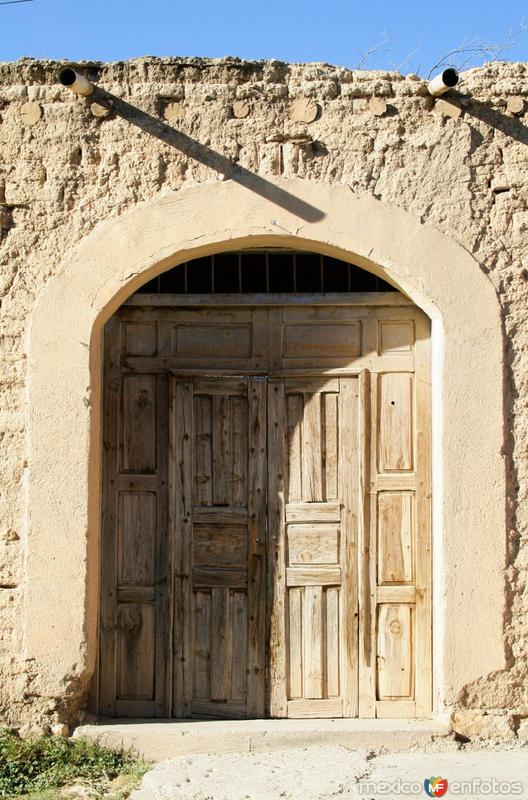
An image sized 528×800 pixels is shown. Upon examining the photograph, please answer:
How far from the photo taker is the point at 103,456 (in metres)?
4.72

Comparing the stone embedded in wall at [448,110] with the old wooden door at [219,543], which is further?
the old wooden door at [219,543]

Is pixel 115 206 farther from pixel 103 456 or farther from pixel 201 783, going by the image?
pixel 201 783

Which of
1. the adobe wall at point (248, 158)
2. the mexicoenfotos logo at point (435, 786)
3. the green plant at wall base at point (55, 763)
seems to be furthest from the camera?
the adobe wall at point (248, 158)

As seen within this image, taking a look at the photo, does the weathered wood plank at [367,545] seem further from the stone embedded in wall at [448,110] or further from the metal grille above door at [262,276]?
the stone embedded in wall at [448,110]

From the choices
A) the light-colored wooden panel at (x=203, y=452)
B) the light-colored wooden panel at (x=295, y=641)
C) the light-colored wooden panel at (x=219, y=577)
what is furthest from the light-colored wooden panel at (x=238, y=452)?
the light-colored wooden panel at (x=295, y=641)

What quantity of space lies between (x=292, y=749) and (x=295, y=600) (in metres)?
0.78

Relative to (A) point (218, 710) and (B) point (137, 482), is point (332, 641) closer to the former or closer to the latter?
(A) point (218, 710)

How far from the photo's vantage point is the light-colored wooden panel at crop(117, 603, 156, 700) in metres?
4.68

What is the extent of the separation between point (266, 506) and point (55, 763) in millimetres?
1672

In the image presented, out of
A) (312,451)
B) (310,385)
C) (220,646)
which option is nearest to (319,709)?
(220,646)

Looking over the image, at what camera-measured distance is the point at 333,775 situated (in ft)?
13.0

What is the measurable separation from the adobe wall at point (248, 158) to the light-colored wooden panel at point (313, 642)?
1.12m

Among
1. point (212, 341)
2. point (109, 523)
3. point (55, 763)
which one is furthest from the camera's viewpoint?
point (212, 341)

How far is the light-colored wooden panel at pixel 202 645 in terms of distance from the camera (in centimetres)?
470
